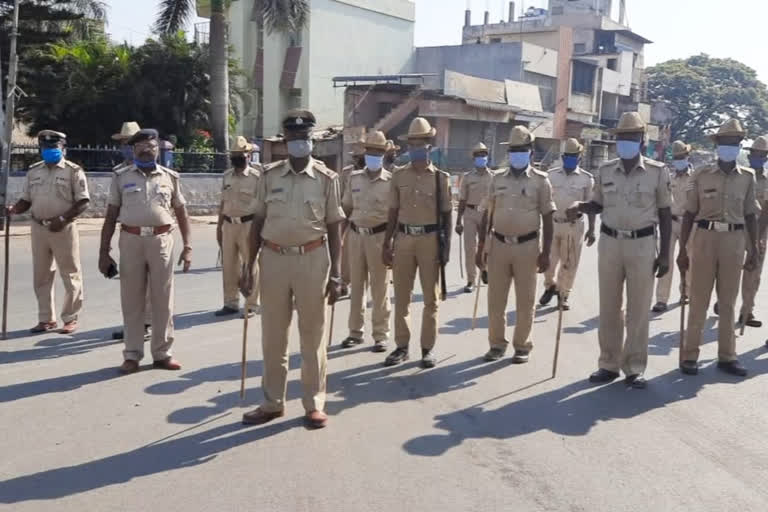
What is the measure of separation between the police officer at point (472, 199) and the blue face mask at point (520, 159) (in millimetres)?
3829

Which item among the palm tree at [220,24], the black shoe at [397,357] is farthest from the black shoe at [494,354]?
the palm tree at [220,24]

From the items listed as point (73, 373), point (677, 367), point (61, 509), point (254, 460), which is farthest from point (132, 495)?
point (677, 367)

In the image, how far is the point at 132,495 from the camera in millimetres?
4305

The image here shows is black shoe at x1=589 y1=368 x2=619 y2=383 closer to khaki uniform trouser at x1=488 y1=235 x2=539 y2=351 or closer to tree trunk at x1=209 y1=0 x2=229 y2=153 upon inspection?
khaki uniform trouser at x1=488 y1=235 x2=539 y2=351

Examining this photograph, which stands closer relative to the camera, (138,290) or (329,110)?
(138,290)

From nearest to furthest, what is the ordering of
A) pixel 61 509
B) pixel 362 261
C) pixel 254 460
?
1. pixel 61 509
2. pixel 254 460
3. pixel 362 261

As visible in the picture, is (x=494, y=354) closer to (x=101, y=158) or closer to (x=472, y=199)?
(x=472, y=199)

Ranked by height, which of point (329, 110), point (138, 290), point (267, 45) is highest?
point (267, 45)

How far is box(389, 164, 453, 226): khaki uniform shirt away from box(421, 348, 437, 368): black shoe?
122 cm

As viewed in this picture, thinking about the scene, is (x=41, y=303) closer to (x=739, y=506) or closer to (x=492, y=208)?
(x=492, y=208)

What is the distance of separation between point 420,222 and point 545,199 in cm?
121

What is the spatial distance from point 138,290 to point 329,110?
3349cm

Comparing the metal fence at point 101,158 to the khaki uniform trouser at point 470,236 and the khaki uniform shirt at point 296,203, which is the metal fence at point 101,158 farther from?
the khaki uniform shirt at point 296,203

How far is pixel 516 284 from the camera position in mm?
7426
